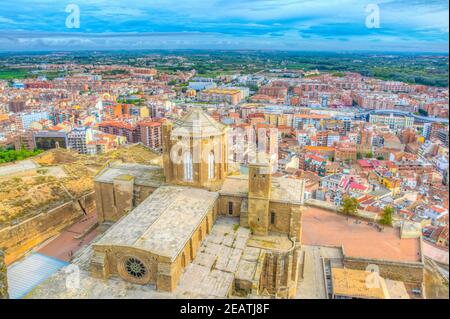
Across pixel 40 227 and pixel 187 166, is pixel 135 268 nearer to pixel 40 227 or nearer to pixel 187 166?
pixel 187 166

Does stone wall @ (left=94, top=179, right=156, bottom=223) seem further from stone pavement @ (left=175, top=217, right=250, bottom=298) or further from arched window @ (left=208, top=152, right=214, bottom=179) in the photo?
stone pavement @ (left=175, top=217, right=250, bottom=298)

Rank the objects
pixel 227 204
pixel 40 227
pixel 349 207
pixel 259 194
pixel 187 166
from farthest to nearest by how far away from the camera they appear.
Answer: pixel 349 207 → pixel 40 227 → pixel 187 166 → pixel 227 204 → pixel 259 194

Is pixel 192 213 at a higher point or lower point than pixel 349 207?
higher

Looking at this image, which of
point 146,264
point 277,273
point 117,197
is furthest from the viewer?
point 117,197

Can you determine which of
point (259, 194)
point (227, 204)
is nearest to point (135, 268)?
point (227, 204)

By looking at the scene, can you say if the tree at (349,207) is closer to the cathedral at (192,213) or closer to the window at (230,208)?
the cathedral at (192,213)

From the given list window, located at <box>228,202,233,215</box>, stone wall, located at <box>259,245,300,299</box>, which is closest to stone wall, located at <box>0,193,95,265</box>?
window, located at <box>228,202,233,215</box>

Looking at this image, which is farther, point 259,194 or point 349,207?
point 349,207
